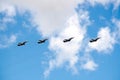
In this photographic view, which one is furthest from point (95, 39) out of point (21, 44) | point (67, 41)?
point (21, 44)

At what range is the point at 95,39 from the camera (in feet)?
490

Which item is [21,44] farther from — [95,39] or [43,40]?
[95,39]

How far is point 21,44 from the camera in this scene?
15100 centimetres

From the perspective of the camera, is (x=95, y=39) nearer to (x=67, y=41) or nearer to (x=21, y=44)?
(x=67, y=41)

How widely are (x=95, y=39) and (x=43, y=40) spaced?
1253cm

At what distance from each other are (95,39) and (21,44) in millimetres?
17853

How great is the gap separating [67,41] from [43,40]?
5.79 metres

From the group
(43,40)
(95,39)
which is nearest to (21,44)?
(43,40)

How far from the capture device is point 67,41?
151 meters
